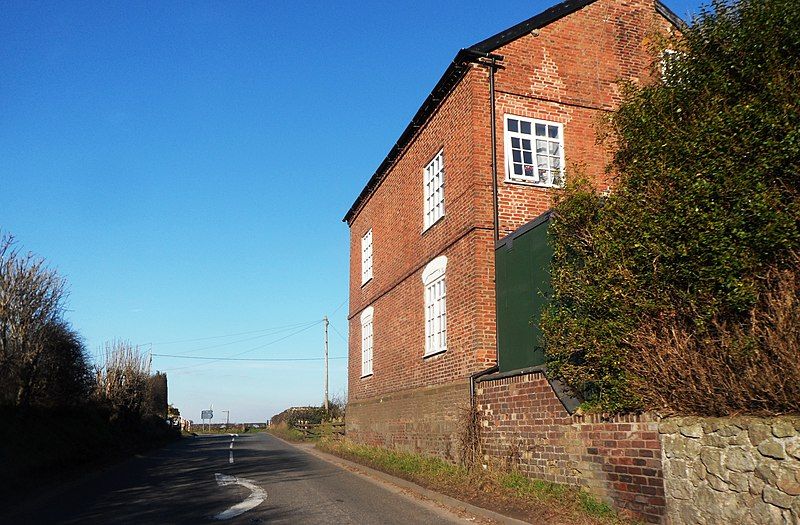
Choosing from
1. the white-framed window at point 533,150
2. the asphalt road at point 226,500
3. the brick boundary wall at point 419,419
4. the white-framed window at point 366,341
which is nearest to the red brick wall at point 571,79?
the white-framed window at point 533,150

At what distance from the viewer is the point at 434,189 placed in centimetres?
1662

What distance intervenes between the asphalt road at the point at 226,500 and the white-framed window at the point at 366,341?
6111 mm

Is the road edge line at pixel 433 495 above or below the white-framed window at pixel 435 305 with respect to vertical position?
below

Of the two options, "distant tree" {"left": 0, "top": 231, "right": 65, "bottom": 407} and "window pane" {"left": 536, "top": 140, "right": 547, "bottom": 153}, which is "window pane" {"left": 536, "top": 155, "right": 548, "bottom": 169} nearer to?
"window pane" {"left": 536, "top": 140, "right": 547, "bottom": 153}

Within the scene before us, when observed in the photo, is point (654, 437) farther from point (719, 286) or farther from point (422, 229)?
point (422, 229)

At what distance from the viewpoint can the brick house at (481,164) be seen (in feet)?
45.1

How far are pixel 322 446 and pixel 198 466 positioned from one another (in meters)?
8.74

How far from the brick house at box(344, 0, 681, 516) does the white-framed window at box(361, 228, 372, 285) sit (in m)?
4.34

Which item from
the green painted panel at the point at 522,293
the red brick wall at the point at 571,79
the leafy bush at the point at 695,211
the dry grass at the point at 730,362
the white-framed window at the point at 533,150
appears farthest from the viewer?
the white-framed window at the point at 533,150

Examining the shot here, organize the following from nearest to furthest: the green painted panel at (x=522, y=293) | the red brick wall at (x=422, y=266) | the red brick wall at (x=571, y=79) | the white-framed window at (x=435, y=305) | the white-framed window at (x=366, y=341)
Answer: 1. the green painted panel at (x=522, y=293)
2. the red brick wall at (x=422, y=266)
3. the red brick wall at (x=571, y=79)
4. the white-framed window at (x=435, y=305)
5. the white-framed window at (x=366, y=341)

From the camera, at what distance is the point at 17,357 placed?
18219 millimetres

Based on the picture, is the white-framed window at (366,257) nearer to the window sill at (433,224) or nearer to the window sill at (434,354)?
the window sill at (433,224)

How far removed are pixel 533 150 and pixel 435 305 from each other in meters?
4.35

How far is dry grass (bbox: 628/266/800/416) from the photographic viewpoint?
586cm
